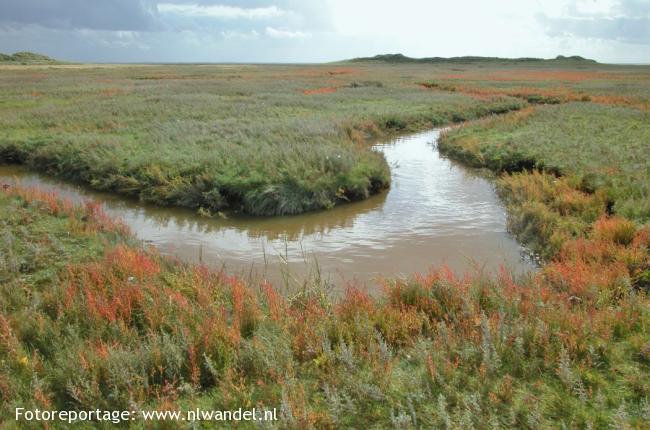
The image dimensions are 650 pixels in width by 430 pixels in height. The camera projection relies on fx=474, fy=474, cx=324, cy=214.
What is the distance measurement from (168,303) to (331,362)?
99.2 inches

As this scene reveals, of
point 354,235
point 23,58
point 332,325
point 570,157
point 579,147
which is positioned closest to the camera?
point 332,325

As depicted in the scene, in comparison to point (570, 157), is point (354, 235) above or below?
below

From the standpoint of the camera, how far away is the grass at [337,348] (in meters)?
4.25

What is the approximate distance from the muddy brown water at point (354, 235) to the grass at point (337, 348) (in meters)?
1.55

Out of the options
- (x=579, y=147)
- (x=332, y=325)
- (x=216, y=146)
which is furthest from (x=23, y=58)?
(x=332, y=325)

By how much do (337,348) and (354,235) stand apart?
602 cm

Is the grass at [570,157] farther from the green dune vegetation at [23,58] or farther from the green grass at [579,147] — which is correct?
the green dune vegetation at [23,58]

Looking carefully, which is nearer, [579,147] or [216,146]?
[579,147]

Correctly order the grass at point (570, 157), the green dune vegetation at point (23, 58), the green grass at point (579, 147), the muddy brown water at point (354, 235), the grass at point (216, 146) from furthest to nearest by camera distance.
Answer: the green dune vegetation at point (23, 58) → the grass at point (216, 146) → the green grass at point (579, 147) → the grass at point (570, 157) → the muddy brown water at point (354, 235)

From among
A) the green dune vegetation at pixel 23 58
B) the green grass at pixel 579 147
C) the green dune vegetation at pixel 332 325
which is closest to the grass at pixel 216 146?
the green dune vegetation at pixel 332 325

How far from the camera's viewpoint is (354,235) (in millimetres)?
11164

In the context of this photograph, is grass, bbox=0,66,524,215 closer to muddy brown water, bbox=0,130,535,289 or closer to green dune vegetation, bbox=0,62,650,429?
green dune vegetation, bbox=0,62,650,429

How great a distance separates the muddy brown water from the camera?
9125 mm

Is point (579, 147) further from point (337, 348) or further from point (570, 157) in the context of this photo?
point (337, 348)
